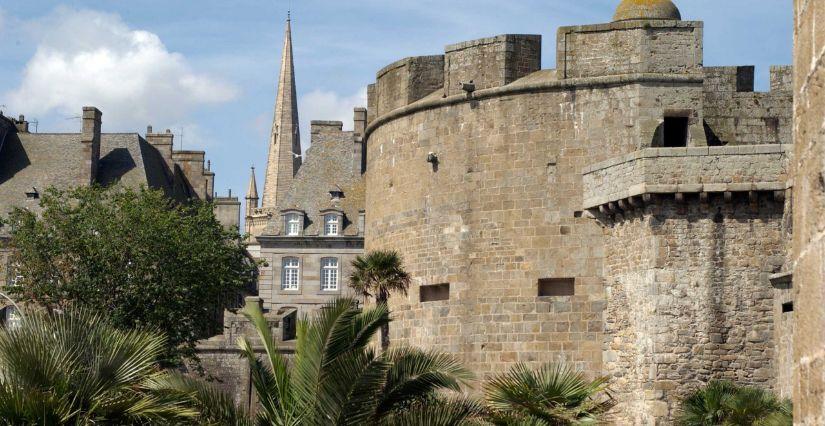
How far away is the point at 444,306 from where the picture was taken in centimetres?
2319

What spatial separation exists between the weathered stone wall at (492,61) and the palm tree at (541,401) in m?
7.32

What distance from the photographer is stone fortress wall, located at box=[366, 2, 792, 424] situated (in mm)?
19188

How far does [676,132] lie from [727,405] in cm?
551

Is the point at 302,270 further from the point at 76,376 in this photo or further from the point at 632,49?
the point at 76,376

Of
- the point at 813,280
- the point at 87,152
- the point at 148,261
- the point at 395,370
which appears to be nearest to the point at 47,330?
the point at 395,370

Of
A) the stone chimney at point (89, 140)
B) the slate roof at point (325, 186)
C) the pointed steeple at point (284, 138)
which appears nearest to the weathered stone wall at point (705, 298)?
the slate roof at point (325, 186)

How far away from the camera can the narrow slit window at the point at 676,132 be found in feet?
71.0

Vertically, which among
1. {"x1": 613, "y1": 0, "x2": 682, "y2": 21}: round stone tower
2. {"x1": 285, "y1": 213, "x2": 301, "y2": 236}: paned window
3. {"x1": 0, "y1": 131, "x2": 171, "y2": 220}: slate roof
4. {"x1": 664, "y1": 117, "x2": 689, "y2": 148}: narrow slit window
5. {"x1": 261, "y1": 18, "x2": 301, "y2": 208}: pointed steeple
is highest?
{"x1": 261, "y1": 18, "x2": 301, "y2": 208}: pointed steeple

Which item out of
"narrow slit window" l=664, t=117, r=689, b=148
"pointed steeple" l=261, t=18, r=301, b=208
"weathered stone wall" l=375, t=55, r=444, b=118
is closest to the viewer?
"narrow slit window" l=664, t=117, r=689, b=148

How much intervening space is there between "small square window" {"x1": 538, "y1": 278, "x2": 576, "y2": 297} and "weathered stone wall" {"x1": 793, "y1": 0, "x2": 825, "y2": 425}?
726 inches

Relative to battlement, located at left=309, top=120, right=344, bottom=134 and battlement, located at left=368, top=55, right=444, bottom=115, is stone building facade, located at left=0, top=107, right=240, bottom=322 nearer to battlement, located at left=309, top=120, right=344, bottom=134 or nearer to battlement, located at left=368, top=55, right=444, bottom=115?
battlement, located at left=309, top=120, right=344, bottom=134

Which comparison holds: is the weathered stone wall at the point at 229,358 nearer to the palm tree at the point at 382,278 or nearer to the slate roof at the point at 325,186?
the palm tree at the point at 382,278

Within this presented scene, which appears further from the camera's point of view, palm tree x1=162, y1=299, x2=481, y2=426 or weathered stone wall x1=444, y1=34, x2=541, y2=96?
weathered stone wall x1=444, y1=34, x2=541, y2=96

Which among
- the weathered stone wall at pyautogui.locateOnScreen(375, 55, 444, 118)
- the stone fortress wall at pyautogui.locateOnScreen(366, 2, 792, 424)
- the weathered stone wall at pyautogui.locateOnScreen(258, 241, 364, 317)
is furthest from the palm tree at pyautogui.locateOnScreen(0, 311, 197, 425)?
the weathered stone wall at pyautogui.locateOnScreen(258, 241, 364, 317)
